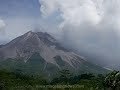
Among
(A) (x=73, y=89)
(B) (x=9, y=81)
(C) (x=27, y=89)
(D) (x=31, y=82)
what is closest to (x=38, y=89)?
(C) (x=27, y=89)

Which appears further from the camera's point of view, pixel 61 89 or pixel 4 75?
pixel 4 75

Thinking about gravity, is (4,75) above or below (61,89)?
above

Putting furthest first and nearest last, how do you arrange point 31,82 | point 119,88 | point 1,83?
1. point 31,82
2. point 1,83
3. point 119,88

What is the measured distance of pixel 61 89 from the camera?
420 ft

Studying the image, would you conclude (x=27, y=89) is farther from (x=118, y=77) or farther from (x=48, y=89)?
(x=118, y=77)

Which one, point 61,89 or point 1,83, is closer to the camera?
point 61,89

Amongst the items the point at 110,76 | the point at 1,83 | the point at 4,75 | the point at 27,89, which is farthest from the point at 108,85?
the point at 4,75

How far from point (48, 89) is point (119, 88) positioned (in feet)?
147

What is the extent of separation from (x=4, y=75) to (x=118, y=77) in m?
84.2

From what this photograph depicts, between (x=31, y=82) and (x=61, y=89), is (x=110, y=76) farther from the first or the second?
(x=31, y=82)

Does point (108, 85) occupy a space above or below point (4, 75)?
below

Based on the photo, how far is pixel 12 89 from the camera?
138250mm

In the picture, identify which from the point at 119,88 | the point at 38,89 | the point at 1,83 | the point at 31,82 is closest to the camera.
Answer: the point at 119,88

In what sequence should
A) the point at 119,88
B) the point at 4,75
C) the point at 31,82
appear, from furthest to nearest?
the point at 31,82 < the point at 4,75 < the point at 119,88
